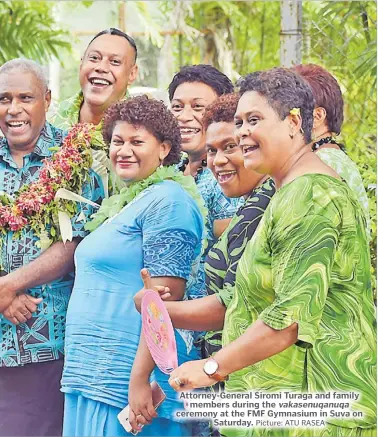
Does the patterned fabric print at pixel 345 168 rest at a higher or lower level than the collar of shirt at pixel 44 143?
lower

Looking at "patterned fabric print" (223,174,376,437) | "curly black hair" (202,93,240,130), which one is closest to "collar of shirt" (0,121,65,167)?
"curly black hair" (202,93,240,130)

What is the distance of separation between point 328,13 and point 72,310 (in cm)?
270

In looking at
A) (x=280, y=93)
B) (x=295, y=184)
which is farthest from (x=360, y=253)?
(x=280, y=93)

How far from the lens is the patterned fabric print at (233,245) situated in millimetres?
3287

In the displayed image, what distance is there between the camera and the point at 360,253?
2912mm

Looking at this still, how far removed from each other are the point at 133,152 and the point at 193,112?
0.64 meters

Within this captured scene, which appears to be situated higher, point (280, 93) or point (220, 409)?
point (280, 93)

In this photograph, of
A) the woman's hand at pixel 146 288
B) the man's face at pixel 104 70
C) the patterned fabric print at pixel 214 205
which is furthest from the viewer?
the man's face at pixel 104 70

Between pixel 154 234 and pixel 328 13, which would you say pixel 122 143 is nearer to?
pixel 154 234

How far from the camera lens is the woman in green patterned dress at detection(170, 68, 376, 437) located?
279 cm

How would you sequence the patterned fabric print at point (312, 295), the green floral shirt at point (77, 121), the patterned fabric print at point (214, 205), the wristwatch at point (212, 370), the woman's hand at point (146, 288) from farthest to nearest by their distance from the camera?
the green floral shirt at point (77, 121) → the patterned fabric print at point (214, 205) → the woman's hand at point (146, 288) → the wristwatch at point (212, 370) → the patterned fabric print at point (312, 295)

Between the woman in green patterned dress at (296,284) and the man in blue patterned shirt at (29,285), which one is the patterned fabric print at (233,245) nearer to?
the woman in green patterned dress at (296,284)

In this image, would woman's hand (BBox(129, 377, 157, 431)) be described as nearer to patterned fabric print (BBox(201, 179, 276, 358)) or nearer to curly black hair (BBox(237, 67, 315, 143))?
patterned fabric print (BBox(201, 179, 276, 358))

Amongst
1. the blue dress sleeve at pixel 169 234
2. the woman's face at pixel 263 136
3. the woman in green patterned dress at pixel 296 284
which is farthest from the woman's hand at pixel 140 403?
the woman's face at pixel 263 136
